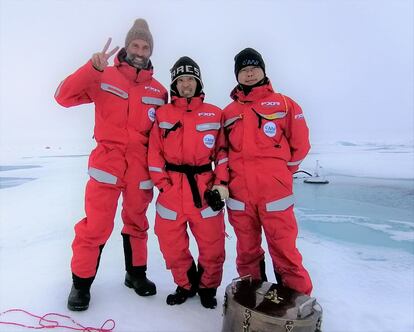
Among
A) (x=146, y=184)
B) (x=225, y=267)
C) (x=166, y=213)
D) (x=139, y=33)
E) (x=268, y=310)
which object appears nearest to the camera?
(x=268, y=310)

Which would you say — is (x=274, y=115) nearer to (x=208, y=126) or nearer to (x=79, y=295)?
(x=208, y=126)

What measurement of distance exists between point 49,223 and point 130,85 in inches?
100

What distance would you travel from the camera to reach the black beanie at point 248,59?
2.21 metres

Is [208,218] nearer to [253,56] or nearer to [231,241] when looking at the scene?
[253,56]

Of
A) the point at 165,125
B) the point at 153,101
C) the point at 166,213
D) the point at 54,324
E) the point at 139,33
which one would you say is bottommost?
the point at 54,324

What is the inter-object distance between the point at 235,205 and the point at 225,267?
3.20ft

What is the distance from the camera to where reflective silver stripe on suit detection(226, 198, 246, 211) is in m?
2.11

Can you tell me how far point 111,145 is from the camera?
2111 millimetres

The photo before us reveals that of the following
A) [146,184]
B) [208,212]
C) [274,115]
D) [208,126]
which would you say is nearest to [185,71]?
[208,126]

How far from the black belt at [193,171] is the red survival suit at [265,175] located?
7.5 inches

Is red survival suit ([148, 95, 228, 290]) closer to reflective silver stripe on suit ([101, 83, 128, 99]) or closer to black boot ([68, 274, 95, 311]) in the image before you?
reflective silver stripe on suit ([101, 83, 128, 99])

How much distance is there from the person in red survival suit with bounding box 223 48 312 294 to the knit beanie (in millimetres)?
624

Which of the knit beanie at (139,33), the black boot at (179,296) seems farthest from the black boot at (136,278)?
the knit beanie at (139,33)

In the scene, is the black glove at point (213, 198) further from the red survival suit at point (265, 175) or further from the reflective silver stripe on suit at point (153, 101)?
the reflective silver stripe on suit at point (153, 101)
